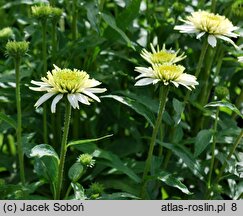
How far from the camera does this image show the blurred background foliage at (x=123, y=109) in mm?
2041

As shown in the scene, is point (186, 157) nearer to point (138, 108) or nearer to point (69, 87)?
point (138, 108)

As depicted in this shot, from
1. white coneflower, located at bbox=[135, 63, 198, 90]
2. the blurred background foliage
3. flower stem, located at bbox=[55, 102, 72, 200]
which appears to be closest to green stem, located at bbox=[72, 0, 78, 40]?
the blurred background foliage

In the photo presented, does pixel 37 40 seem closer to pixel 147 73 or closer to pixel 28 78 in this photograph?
pixel 28 78

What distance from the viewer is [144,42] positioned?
8.18 feet

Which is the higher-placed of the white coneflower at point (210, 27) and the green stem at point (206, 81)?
the white coneflower at point (210, 27)

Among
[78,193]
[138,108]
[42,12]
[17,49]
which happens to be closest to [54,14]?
[42,12]

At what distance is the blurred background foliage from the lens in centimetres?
204

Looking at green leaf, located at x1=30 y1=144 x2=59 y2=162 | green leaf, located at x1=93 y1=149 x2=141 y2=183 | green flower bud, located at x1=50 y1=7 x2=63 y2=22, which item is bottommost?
green leaf, located at x1=93 y1=149 x2=141 y2=183

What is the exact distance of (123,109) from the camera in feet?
7.68

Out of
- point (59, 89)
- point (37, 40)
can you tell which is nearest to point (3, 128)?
point (37, 40)

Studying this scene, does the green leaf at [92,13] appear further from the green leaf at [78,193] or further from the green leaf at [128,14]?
the green leaf at [78,193]

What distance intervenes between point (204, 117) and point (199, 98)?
3.5 inches

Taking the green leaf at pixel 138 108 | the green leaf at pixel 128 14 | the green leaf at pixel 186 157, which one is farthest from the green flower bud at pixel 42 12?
the green leaf at pixel 186 157

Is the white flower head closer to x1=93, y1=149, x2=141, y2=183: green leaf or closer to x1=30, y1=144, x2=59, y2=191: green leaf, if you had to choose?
x1=30, y1=144, x2=59, y2=191: green leaf
